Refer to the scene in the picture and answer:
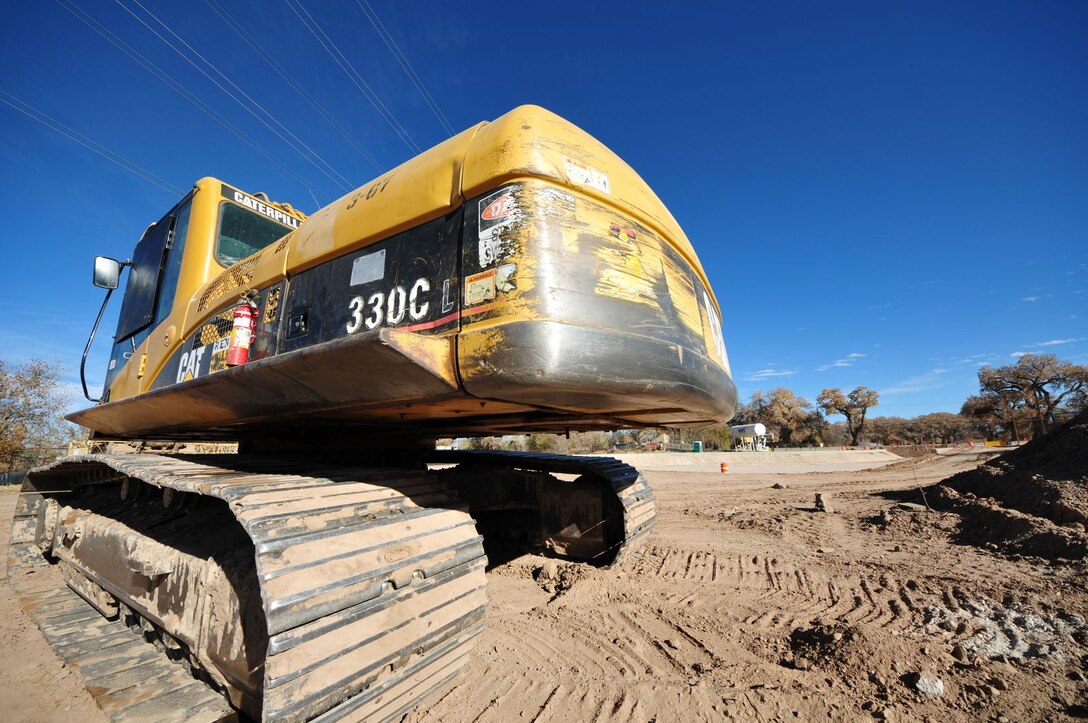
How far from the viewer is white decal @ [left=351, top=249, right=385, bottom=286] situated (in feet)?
6.88

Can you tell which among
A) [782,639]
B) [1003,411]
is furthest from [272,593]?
[1003,411]

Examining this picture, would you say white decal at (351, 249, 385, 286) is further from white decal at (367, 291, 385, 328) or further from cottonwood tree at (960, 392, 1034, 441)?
cottonwood tree at (960, 392, 1034, 441)

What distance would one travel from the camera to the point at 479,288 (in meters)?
1.73

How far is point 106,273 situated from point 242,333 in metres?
2.99

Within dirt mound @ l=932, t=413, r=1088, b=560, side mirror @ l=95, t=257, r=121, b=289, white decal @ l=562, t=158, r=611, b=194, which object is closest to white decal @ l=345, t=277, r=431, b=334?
white decal @ l=562, t=158, r=611, b=194

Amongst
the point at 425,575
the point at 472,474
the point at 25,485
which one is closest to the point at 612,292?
the point at 425,575

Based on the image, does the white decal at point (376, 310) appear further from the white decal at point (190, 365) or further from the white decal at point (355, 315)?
the white decal at point (190, 365)

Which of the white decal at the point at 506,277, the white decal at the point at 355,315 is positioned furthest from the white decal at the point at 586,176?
the white decal at the point at 355,315

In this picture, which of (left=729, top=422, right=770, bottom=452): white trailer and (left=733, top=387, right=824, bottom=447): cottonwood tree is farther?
(left=733, top=387, right=824, bottom=447): cottonwood tree

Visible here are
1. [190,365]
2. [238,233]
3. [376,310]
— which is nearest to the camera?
[376,310]

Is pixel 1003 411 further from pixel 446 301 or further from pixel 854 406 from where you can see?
pixel 446 301

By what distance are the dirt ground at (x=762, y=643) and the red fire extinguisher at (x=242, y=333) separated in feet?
5.41

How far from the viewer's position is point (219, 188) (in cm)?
361

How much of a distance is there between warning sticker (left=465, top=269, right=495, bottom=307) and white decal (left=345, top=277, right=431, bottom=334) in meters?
0.21
